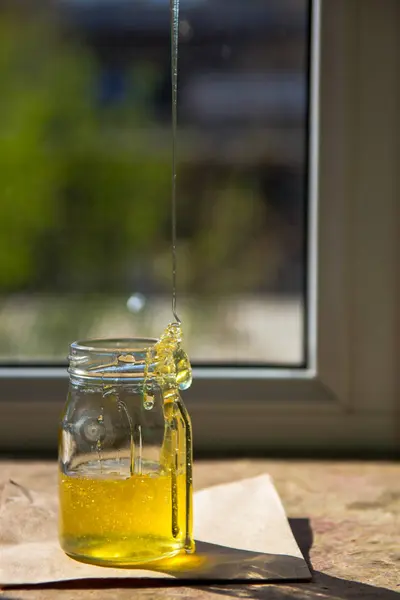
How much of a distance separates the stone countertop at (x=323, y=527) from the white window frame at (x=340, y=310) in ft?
0.20

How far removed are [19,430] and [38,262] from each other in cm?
23

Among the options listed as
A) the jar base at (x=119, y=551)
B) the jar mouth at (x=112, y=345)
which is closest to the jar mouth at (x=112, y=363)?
the jar mouth at (x=112, y=345)

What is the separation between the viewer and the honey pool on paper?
63 cm

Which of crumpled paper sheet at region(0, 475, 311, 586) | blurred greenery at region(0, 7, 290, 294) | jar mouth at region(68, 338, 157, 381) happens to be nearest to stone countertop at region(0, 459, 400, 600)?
crumpled paper sheet at region(0, 475, 311, 586)

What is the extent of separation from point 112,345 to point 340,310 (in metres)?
0.39

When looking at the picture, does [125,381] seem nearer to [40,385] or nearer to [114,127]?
[40,385]

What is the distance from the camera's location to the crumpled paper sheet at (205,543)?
2.03 feet

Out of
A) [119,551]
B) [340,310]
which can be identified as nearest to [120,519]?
[119,551]

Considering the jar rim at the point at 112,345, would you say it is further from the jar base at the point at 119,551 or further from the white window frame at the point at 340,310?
the white window frame at the point at 340,310

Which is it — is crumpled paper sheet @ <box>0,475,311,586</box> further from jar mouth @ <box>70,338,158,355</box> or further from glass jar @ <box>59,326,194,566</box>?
jar mouth @ <box>70,338,158,355</box>

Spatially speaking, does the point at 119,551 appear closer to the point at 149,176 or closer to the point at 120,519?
the point at 120,519

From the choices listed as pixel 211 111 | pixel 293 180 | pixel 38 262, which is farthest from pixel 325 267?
pixel 38 262

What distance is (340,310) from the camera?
1.04 metres

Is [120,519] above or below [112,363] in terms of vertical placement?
below
